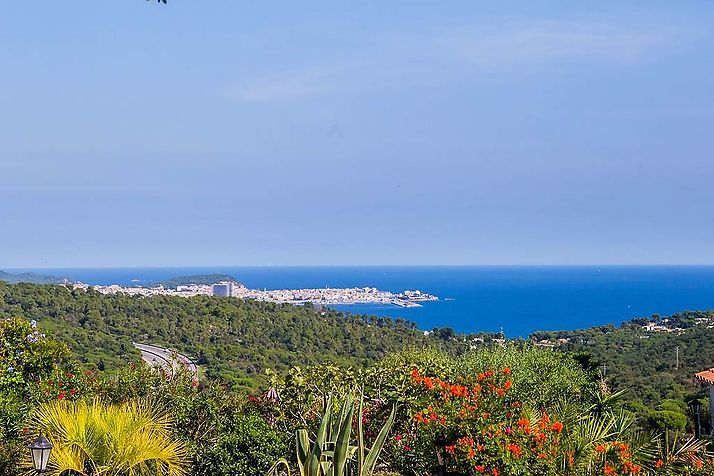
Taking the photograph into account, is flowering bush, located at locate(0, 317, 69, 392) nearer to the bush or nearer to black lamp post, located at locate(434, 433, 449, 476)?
the bush

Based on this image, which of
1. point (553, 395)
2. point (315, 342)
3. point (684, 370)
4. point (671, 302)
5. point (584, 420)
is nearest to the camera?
point (584, 420)

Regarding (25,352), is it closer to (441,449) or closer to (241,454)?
(241,454)

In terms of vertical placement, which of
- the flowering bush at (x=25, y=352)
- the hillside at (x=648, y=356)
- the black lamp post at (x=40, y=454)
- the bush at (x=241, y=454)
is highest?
the flowering bush at (x=25, y=352)

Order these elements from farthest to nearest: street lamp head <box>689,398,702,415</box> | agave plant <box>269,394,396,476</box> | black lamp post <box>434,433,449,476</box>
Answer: street lamp head <box>689,398,702,415</box> → black lamp post <box>434,433,449,476</box> → agave plant <box>269,394,396,476</box>

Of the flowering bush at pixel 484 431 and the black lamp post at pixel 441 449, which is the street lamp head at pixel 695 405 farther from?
the black lamp post at pixel 441 449

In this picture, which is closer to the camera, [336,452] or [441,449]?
[336,452]

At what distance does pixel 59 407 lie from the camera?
5.80 m

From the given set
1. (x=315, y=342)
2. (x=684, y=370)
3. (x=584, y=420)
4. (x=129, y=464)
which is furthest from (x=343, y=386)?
(x=315, y=342)

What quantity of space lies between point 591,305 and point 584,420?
398 feet

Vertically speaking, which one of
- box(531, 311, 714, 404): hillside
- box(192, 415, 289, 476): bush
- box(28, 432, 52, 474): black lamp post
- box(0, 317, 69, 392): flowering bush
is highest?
box(0, 317, 69, 392): flowering bush

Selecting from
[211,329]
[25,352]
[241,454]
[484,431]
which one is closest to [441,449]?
[484,431]

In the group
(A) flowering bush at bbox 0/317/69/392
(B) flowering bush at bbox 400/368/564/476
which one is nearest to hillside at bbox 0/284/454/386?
(A) flowering bush at bbox 0/317/69/392

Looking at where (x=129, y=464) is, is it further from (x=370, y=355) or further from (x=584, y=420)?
(x=370, y=355)

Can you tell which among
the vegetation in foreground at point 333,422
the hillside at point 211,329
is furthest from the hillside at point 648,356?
the vegetation in foreground at point 333,422
